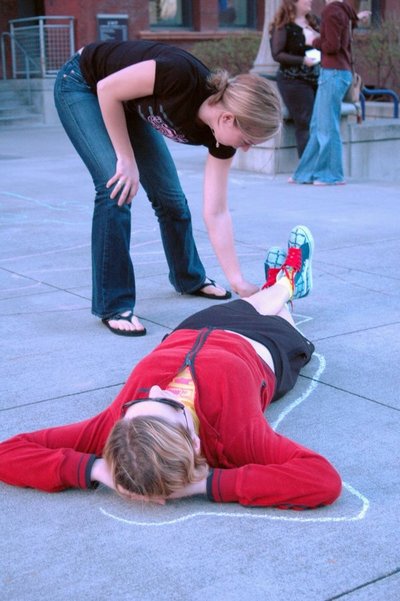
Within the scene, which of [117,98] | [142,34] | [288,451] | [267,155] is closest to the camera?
[288,451]

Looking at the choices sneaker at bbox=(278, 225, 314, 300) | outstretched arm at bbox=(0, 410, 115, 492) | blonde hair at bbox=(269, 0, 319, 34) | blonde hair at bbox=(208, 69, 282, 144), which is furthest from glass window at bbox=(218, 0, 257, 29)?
outstretched arm at bbox=(0, 410, 115, 492)

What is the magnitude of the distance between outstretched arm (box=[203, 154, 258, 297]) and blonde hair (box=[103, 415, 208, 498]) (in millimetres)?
1798

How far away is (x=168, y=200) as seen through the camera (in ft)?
16.1

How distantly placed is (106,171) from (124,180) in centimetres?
17

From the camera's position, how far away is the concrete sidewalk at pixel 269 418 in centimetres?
241

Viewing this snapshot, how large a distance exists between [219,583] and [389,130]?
29.7 feet

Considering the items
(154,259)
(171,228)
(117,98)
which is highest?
(117,98)

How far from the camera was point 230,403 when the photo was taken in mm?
2883

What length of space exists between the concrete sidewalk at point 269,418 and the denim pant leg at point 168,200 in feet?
0.53

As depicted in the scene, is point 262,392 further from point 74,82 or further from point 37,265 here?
point 37,265

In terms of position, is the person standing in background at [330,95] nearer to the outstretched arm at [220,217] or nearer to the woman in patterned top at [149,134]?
the woman in patterned top at [149,134]

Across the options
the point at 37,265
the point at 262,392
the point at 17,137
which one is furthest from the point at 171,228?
the point at 17,137

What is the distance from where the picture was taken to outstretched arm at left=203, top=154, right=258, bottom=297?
4.40 meters

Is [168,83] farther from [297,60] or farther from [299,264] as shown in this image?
[297,60]
